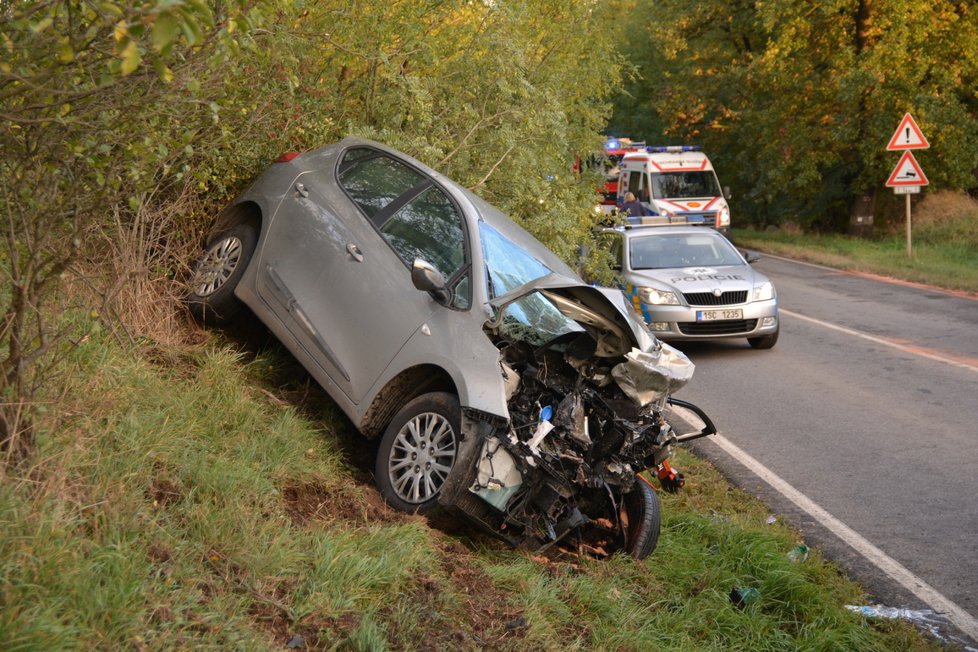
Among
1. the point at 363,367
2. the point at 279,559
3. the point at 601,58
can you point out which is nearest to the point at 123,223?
the point at 363,367

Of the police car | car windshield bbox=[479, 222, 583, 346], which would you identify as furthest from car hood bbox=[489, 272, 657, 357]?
the police car

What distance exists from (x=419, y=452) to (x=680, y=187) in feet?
74.6

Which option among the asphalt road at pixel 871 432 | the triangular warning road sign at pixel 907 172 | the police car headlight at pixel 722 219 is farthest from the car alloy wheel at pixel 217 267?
the police car headlight at pixel 722 219

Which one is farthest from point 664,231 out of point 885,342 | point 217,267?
point 217,267

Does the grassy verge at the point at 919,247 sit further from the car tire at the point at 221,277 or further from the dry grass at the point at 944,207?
the car tire at the point at 221,277

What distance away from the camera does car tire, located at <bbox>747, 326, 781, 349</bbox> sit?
46.6 feet

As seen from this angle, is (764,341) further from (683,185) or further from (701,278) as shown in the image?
(683,185)

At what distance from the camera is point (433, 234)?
7.51 meters

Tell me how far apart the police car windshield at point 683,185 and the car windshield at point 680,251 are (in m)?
12.6

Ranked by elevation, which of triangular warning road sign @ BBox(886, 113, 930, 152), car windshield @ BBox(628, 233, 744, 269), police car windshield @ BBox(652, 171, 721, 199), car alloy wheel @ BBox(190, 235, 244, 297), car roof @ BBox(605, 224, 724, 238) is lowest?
police car windshield @ BBox(652, 171, 721, 199)

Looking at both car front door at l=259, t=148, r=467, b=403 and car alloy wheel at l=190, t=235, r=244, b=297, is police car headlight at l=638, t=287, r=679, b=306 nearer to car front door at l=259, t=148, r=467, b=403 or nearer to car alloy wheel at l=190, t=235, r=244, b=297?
car front door at l=259, t=148, r=467, b=403

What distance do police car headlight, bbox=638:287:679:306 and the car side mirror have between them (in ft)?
23.6

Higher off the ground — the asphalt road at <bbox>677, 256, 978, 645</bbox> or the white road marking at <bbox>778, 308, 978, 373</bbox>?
the asphalt road at <bbox>677, 256, 978, 645</bbox>

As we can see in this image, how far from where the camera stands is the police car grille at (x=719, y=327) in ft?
A: 44.7
